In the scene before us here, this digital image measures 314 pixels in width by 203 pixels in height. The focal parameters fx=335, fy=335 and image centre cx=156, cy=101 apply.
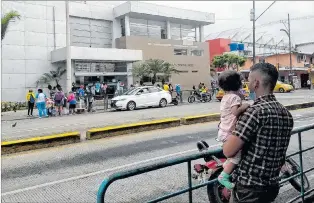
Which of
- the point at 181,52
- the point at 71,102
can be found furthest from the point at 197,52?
the point at 71,102

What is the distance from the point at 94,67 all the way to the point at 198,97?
10.1m

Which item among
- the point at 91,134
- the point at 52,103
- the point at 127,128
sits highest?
the point at 52,103

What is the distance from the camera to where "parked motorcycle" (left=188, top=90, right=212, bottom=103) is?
83.3 ft

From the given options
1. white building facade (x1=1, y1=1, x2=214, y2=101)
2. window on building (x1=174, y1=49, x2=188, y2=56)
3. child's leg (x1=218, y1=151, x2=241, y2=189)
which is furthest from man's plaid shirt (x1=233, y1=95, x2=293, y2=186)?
window on building (x1=174, y1=49, x2=188, y2=56)

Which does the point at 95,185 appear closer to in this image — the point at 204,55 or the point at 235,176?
the point at 235,176

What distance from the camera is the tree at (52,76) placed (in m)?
28.8

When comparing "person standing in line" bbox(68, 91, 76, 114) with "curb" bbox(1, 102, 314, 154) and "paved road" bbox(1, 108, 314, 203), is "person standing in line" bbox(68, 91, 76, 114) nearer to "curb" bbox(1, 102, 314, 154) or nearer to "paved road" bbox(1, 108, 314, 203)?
"curb" bbox(1, 102, 314, 154)

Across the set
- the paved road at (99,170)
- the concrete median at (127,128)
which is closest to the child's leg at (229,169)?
the paved road at (99,170)

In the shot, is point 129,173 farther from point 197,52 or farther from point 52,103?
point 197,52

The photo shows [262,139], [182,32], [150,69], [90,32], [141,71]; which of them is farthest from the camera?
[182,32]

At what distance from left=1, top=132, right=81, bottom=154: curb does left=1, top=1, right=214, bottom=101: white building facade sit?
16291 millimetres

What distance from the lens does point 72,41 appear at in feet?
103

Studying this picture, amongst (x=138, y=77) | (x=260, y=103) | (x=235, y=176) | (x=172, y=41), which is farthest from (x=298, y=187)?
(x=172, y=41)

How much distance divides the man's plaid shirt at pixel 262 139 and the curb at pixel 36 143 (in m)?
7.28
